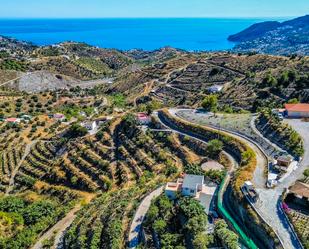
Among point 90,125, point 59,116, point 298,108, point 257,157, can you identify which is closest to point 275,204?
point 257,157

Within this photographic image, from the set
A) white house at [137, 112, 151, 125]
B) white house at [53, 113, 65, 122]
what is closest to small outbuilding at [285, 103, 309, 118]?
white house at [137, 112, 151, 125]

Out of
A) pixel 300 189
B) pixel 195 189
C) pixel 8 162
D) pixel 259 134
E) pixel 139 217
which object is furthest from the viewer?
pixel 8 162

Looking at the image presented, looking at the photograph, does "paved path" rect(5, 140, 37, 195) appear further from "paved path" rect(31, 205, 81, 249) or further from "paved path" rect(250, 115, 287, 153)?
"paved path" rect(250, 115, 287, 153)

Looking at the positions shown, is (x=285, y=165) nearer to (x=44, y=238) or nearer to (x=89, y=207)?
(x=89, y=207)

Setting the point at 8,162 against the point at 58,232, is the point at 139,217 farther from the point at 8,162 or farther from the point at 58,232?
the point at 8,162

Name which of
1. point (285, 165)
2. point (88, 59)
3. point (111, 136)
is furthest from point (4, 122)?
point (88, 59)

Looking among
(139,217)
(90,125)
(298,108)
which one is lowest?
(139,217)
